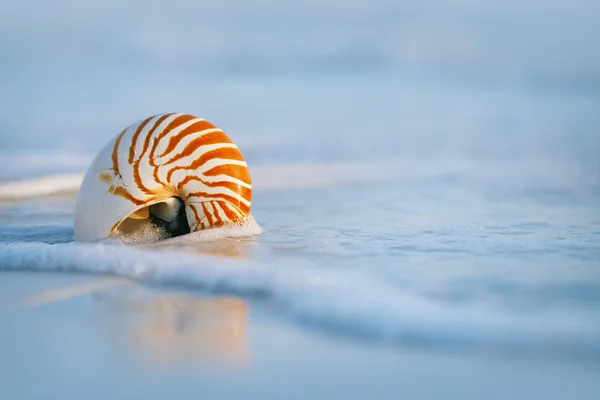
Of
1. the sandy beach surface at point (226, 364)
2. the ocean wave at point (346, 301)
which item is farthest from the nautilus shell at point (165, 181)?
the sandy beach surface at point (226, 364)

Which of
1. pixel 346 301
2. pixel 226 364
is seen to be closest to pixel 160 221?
pixel 346 301

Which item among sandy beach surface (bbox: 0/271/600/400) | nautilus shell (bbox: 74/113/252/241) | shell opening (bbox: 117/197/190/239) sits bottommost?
sandy beach surface (bbox: 0/271/600/400)

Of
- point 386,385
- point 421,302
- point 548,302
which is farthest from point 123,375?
point 548,302

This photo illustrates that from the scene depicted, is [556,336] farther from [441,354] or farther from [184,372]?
[184,372]

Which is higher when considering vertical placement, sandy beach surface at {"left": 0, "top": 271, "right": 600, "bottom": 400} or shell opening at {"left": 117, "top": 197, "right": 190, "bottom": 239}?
shell opening at {"left": 117, "top": 197, "right": 190, "bottom": 239}

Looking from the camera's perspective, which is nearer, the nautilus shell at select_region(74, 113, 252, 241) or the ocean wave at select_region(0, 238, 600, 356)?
the ocean wave at select_region(0, 238, 600, 356)

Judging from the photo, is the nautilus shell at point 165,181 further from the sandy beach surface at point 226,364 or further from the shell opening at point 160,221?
the sandy beach surface at point 226,364

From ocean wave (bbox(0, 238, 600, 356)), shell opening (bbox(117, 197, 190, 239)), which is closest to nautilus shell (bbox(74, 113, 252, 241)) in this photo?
shell opening (bbox(117, 197, 190, 239))

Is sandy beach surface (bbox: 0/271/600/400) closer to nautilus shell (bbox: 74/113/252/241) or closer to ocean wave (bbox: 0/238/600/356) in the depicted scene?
ocean wave (bbox: 0/238/600/356)
